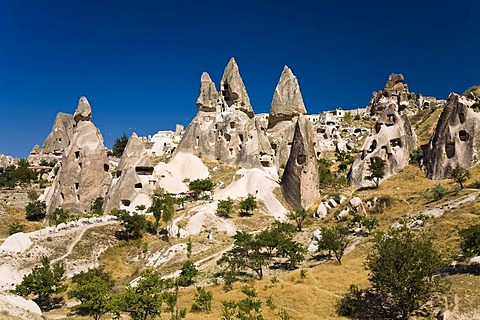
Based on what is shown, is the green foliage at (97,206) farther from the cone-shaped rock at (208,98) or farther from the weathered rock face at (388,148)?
the weathered rock face at (388,148)

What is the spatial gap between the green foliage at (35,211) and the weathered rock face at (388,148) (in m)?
41.5

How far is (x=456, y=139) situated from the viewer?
4081cm

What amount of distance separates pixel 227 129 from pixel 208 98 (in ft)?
41.7

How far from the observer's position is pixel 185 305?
76.0 ft

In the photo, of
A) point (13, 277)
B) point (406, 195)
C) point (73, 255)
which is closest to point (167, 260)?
point (73, 255)

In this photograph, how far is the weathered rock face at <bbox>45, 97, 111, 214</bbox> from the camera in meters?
49.7

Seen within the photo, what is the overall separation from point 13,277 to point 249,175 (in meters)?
29.5

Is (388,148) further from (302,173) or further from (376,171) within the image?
(302,173)

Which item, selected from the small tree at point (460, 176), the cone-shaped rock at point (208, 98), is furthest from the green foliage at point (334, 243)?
the cone-shaped rock at point (208, 98)

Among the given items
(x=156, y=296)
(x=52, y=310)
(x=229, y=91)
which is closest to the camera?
(x=156, y=296)

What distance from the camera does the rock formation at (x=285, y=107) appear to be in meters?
73.9

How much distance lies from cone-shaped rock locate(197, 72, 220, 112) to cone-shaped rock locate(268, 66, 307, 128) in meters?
11.7

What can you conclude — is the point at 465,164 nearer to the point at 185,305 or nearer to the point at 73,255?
the point at 185,305

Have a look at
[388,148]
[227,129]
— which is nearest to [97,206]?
[227,129]
